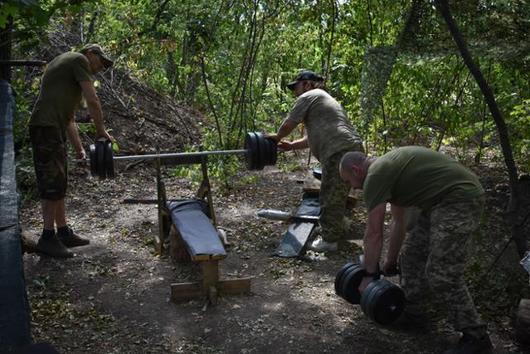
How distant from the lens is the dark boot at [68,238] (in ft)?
21.2

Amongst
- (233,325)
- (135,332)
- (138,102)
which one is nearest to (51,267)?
(135,332)

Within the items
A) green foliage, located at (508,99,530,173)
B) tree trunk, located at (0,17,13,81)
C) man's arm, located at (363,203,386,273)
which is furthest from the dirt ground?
green foliage, located at (508,99,530,173)

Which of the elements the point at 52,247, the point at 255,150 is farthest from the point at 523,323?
the point at 52,247

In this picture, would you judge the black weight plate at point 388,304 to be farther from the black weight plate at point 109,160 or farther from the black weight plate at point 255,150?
the black weight plate at point 109,160

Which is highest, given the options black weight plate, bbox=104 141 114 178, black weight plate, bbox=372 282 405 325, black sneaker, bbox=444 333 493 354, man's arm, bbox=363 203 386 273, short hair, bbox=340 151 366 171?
short hair, bbox=340 151 366 171

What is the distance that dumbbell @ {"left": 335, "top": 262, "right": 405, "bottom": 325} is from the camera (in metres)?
4.23

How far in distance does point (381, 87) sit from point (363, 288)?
4641mm

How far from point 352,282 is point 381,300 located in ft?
1.10

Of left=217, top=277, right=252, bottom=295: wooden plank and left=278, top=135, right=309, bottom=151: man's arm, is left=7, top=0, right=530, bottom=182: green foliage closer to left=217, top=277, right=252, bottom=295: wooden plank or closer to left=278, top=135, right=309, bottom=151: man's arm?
left=278, top=135, right=309, bottom=151: man's arm

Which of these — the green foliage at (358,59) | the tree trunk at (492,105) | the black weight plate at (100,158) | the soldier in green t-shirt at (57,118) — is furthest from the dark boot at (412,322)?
the soldier in green t-shirt at (57,118)

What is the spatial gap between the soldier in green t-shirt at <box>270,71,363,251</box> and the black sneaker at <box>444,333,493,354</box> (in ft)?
8.09

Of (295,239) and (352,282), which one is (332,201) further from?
(352,282)

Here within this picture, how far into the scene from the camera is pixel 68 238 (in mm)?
6488

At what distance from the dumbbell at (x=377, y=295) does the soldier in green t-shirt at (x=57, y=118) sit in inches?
119
